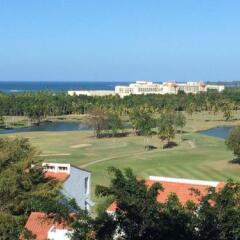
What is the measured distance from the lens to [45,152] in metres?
97.6

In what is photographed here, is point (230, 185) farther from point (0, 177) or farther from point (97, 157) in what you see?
point (97, 157)

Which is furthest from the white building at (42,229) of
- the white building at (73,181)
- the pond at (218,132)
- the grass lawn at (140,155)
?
the pond at (218,132)

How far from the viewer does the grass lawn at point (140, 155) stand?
247 feet

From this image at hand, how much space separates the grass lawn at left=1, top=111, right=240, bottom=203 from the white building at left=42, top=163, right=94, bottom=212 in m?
16.9

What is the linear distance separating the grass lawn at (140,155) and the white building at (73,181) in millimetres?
16904

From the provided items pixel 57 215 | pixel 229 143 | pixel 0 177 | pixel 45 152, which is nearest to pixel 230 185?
pixel 57 215

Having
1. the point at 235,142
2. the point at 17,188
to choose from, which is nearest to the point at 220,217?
the point at 17,188

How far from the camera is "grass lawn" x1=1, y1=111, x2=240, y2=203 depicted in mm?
75188

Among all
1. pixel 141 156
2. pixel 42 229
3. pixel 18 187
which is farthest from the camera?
pixel 141 156

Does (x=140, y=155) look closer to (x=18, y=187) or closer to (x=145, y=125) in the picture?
(x=145, y=125)

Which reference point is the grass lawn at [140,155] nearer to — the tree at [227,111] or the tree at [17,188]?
the tree at [17,188]

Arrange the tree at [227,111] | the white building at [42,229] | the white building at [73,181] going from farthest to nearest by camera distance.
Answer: the tree at [227,111] < the white building at [73,181] < the white building at [42,229]

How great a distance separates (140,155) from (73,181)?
4773 centimetres

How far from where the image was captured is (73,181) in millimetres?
46250
